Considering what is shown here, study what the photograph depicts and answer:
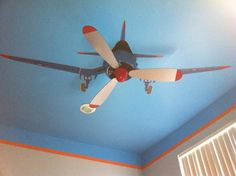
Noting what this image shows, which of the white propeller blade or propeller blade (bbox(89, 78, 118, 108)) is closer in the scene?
the white propeller blade

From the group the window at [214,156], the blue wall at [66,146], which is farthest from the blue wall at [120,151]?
the window at [214,156]

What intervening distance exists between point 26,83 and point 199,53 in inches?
64.4

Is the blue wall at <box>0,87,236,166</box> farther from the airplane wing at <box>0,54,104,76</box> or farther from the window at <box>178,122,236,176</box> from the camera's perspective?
the airplane wing at <box>0,54,104,76</box>

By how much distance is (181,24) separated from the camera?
188 centimetres

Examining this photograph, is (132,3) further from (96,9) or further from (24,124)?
(24,124)

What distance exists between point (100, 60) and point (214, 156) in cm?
148

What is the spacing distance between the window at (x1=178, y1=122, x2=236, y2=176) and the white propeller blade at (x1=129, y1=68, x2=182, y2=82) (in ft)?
3.56

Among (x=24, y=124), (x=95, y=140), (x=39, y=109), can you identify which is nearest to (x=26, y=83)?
(x=39, y=109)

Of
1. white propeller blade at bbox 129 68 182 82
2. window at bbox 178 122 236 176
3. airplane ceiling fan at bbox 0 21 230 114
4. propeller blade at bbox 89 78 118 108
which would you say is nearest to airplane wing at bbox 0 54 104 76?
airplane ceiling fan at bbox 0 21 230 114

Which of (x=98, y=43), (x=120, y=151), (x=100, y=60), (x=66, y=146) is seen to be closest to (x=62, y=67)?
(x=98, y=43)

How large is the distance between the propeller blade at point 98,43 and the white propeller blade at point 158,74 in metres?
0.17

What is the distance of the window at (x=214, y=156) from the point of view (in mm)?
2199

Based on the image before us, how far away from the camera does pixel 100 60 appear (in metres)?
2.09

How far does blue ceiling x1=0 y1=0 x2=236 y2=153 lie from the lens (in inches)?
70.4
